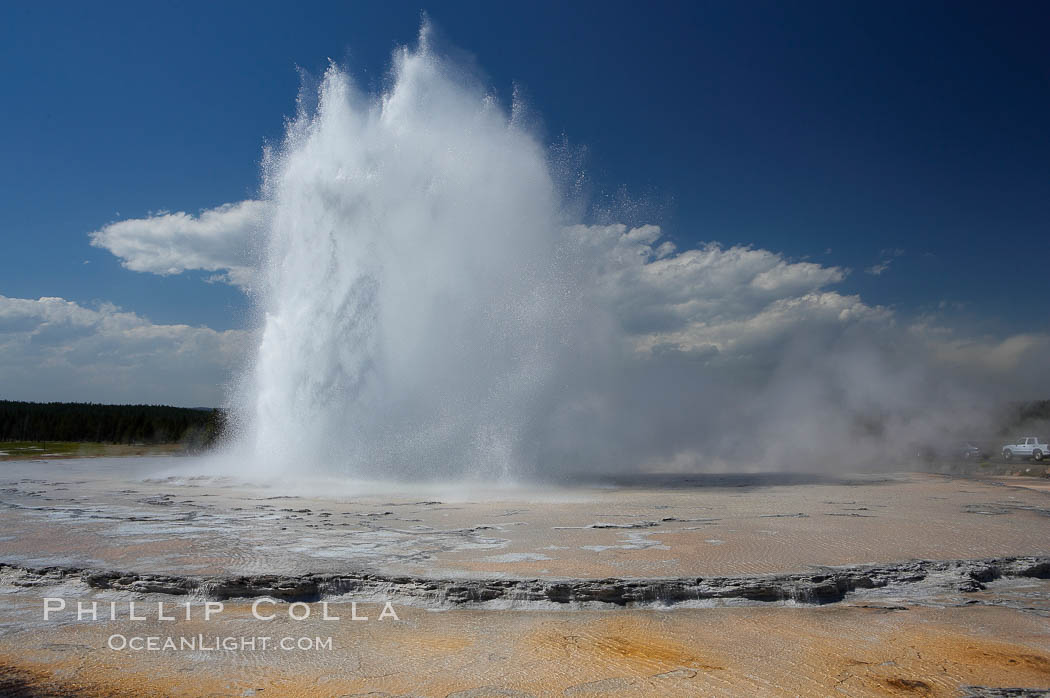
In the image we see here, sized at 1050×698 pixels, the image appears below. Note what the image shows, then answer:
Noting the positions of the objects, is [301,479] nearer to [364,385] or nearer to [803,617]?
[364,385]

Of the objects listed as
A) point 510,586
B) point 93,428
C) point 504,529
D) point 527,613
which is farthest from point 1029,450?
point 93,428

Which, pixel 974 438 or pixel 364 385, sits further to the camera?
pixel 974 438

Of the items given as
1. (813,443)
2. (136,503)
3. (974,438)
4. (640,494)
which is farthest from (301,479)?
(974,438)

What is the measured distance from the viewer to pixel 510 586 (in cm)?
598

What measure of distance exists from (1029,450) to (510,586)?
110ft

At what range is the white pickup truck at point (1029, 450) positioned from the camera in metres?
29.0

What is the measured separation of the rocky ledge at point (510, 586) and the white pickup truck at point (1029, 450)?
28871 mm

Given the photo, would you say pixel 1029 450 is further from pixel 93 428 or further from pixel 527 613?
pixel 93 428

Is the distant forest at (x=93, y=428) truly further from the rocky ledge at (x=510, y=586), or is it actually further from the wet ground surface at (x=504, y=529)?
the rocky ledge at (x=510, y=586)

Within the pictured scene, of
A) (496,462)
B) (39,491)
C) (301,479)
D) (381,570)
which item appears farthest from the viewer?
(496,462)

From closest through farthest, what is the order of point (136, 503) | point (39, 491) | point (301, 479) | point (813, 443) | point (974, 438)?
point (136, 503), point (39, 491), point (301, 479), point (813, 443), point (974, 438)

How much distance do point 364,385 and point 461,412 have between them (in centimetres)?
271

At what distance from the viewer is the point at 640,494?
14492 mm

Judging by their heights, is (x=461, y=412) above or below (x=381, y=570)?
above
